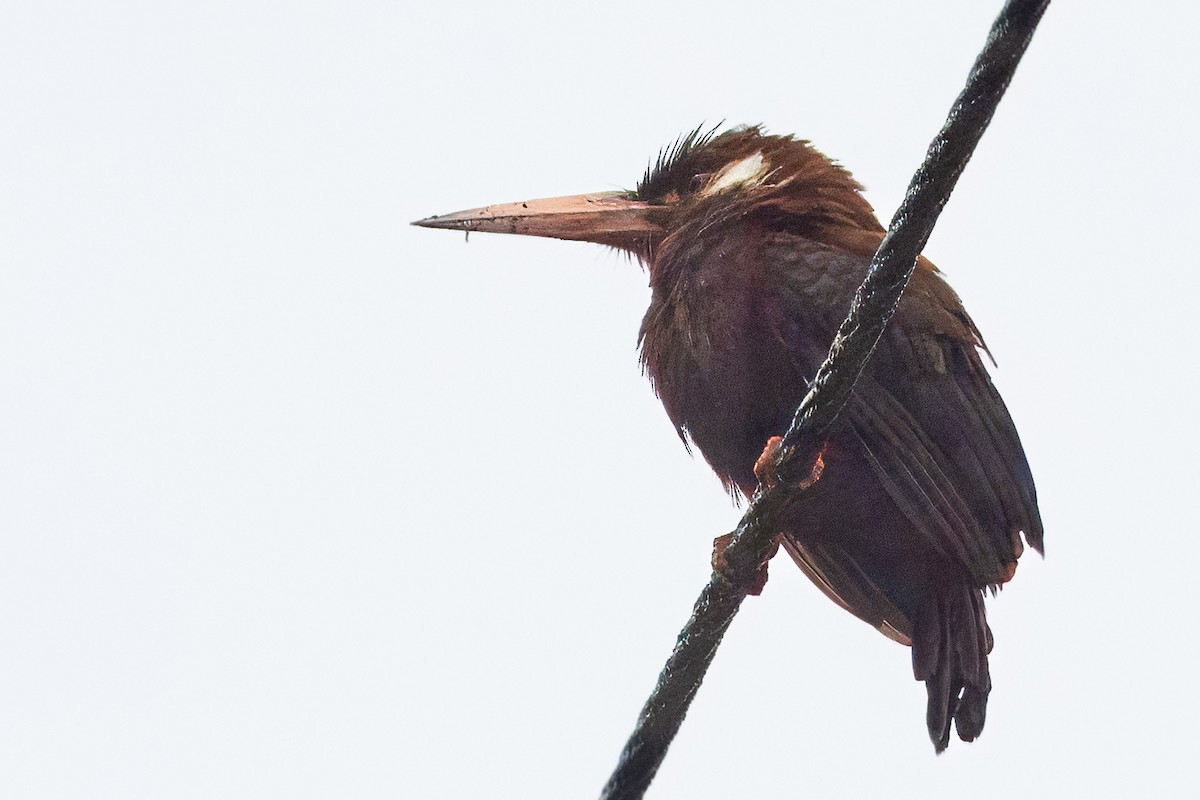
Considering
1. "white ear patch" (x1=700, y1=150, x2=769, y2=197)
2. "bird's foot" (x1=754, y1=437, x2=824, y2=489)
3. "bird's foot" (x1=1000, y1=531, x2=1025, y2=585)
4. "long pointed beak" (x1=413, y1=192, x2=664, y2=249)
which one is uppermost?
"white ear patch" (x1=700, y1=150, x2=769, y2=197)

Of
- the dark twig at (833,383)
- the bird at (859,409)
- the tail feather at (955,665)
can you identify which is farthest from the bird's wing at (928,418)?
the dark twig at (833,383)

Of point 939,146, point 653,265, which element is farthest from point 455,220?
point 939,146

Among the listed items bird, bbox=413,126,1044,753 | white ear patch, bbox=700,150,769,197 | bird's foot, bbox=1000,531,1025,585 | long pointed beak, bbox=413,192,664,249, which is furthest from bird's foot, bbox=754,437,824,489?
long pointed beak, bbox=413,192,664,249

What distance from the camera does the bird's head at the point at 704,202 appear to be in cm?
486

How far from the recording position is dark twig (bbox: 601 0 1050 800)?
2770 millimetres

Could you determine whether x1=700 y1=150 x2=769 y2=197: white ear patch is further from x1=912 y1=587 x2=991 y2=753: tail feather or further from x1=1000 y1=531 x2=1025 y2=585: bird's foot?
x1=912 y1=587 x2=991 y2=753: tail feather

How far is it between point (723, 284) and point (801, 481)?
128 centimetres

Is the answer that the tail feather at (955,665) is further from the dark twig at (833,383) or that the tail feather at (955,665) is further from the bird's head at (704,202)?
the bird's head at (704,202)

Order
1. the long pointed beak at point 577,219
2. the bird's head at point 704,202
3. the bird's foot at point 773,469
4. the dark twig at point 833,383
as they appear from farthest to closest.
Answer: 1. the long pointed beak at point 577,219
2. the bird's head at point 704,202
3. the bird's foot at point 773,469
4. the dark twig at point 833,383

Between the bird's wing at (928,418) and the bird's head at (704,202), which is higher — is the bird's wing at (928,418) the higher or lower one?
the lower one

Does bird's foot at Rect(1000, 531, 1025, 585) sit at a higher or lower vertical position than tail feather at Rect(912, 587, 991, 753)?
higher

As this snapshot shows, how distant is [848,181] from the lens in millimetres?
5129

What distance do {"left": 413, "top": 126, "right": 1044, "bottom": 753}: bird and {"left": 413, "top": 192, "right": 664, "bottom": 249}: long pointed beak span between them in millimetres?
424

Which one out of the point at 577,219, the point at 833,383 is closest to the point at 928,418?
the point at 833,383
